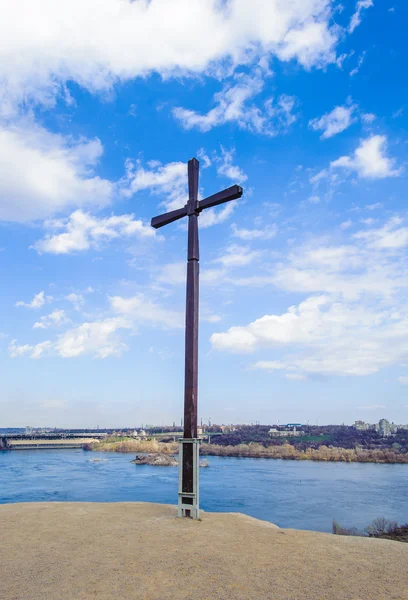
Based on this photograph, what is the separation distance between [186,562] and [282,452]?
76975 millimetres

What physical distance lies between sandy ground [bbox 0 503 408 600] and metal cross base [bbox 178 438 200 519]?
1.01ft

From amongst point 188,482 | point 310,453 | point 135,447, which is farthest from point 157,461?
point 188,482

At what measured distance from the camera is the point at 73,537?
20.3 ft

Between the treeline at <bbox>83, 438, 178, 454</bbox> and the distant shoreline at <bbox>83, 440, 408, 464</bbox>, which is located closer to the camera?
the distant shoreline at <bbox>83, 440, 408, 464</bbox>

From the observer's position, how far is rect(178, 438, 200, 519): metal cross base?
24.8 feet

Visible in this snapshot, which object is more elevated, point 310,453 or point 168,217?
point 168,217

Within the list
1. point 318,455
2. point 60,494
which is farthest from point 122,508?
point 318,455

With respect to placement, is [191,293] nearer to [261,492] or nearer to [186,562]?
[186,562]

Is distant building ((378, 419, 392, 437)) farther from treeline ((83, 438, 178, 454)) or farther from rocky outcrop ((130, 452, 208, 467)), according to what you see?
rocky outcrop ((130, 452, 208, 467))

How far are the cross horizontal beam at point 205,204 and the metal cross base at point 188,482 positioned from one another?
478 centimetres

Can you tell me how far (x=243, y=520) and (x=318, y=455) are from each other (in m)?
71.1

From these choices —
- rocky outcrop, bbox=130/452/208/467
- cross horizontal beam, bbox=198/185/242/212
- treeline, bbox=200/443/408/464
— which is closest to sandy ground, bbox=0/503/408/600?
cross horizontal beam, bbox=198/185/242/212

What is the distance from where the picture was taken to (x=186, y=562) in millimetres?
5000

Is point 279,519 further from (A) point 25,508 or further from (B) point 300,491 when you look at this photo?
(A) point 25,508
